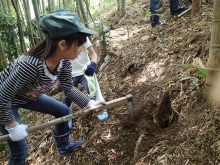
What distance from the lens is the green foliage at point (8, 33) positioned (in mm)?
6461

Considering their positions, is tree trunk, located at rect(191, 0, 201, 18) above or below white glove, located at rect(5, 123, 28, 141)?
above

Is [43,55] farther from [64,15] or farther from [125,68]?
[125,68]

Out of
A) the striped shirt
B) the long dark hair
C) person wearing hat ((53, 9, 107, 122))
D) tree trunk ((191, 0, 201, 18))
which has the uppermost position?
the long dark hair

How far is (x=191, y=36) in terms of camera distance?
155 inches

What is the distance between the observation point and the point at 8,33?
6.60 meters

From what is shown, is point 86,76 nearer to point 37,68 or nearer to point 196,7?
point 37,68

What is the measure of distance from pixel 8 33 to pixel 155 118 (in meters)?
5.44

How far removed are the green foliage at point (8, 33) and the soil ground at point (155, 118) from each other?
241 centimetres

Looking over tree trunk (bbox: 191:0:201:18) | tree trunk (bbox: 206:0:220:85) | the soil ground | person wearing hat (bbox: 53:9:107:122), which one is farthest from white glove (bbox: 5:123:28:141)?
tree trunk (bbox: 191:0:201:18)

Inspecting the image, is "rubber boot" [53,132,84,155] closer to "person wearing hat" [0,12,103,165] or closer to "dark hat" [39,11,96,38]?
"person wearing hat" [0,12,103,165]

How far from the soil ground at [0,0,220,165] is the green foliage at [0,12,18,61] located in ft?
7.91

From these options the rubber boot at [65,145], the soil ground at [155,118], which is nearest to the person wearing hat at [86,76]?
the soil ground at [155,118]

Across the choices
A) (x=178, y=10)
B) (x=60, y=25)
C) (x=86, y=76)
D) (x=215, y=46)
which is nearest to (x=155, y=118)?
(x=215, y=46)

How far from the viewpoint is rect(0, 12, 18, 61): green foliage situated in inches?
254
